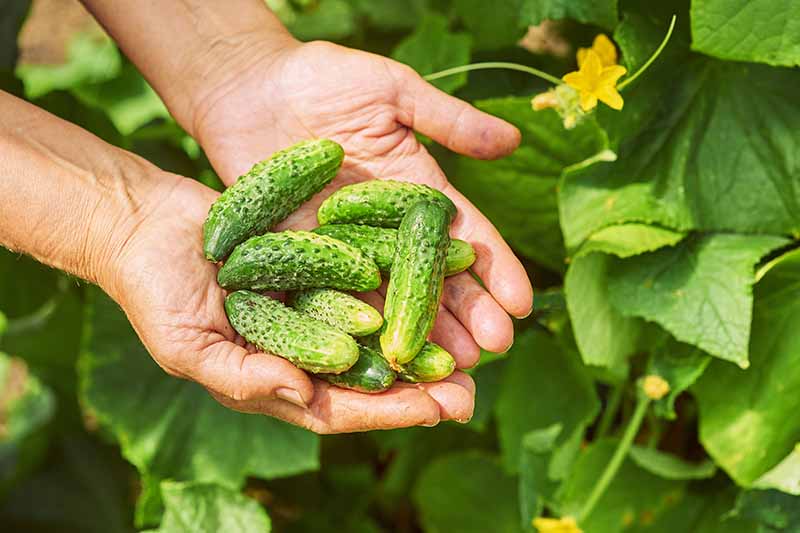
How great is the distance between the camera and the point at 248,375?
74.2 inches

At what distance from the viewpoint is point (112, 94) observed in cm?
380

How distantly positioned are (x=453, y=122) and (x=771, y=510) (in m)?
1.36

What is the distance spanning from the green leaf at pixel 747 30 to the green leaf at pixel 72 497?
2711 millimetres

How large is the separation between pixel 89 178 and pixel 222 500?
37.4 inches

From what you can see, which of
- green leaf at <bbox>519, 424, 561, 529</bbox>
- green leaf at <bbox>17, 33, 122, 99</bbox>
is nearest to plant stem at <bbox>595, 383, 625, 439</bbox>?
green leaf at <bbox>519, 424, 561, 529</bbox>

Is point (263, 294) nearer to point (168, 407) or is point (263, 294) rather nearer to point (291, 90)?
point (291, 90)

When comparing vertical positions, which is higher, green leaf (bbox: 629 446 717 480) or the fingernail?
the fingernail

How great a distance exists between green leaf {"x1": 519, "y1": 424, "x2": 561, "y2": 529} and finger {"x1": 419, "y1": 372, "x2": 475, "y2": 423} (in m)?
0.68

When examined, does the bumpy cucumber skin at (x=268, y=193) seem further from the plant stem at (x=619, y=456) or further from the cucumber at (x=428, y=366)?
the plant stem at (x=619, y=456)

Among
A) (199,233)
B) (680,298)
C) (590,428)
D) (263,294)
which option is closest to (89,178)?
(199,233)

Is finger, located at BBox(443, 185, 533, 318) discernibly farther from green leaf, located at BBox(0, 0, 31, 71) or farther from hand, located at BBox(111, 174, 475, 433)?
green leaf, located at BBox(0, 0, 31, 71)

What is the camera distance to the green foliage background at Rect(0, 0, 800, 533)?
2463mm

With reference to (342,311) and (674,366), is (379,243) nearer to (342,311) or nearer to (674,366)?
(342,311)

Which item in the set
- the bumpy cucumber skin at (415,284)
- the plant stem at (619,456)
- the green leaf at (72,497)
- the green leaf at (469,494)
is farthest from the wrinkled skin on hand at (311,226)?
the green leaf at (72,497)
